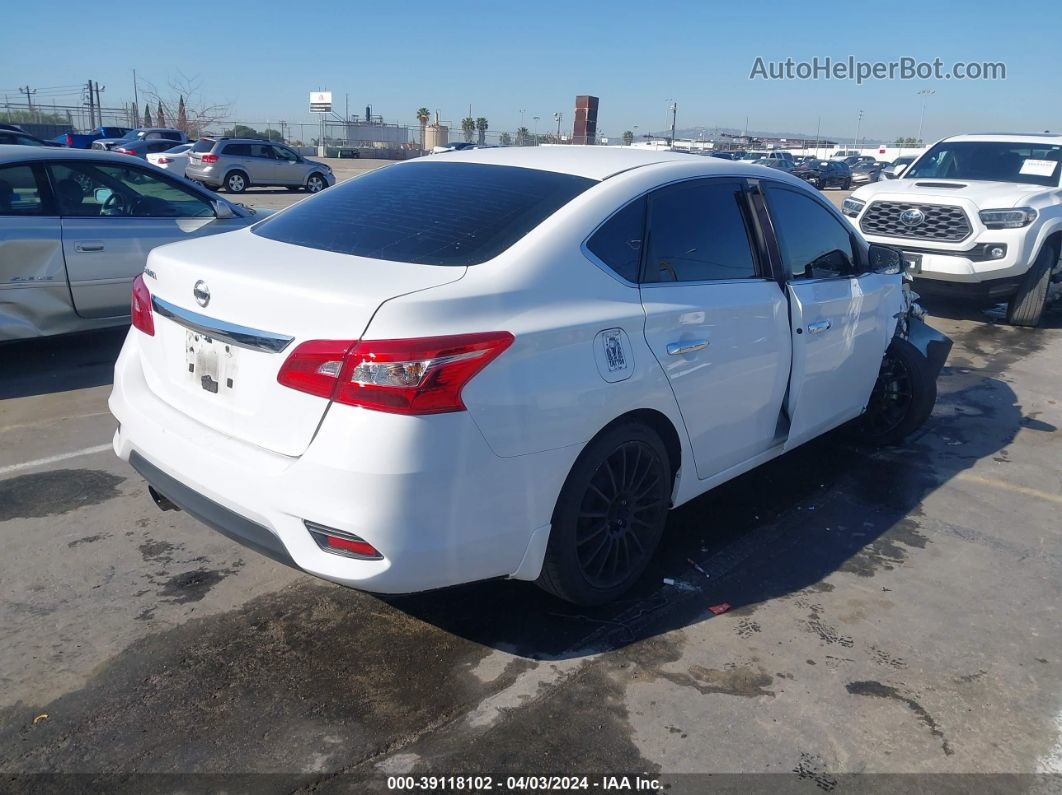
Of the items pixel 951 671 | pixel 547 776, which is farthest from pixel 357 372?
pixel 951 671

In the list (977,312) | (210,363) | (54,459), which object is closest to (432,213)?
(210,363)

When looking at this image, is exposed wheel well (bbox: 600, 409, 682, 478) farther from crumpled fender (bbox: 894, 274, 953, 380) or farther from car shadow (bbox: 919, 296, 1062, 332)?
car shadow (bbox: 919, 296, 1062, 332)

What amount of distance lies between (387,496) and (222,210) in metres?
5.30

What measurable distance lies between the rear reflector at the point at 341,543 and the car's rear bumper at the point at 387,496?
19 millimetres

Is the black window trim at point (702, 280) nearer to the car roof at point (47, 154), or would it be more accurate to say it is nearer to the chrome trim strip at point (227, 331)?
the chrome trim strip at point (227, 331)

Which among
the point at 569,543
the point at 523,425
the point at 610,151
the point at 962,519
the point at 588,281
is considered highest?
the point at 610,151

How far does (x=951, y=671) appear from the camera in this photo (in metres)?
3.15

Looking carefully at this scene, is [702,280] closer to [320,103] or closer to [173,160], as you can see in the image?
[173,160]

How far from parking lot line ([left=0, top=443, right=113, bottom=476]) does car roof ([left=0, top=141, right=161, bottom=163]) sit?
2348 millimetres

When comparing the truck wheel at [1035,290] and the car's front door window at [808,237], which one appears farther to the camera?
the truck wheel at [1035,290]

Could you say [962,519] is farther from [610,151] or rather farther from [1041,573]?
[610,151]

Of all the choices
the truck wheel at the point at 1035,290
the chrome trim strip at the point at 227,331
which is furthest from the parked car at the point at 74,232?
the truck wheel at the point at 1035,290

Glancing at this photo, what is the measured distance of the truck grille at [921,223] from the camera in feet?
30.0

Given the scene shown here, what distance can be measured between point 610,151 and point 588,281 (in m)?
1.24
